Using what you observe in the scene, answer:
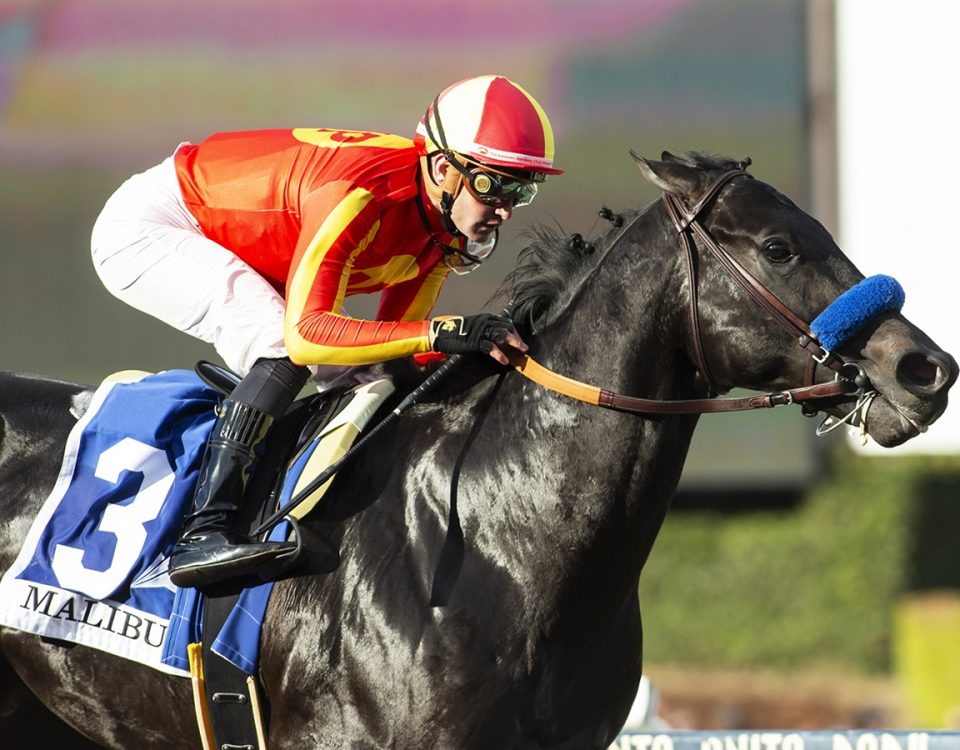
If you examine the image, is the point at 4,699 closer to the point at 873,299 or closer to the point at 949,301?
the point at 873,299

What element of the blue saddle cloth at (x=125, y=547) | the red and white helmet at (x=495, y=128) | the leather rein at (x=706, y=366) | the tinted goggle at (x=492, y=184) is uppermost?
the red and white helmet at (x=495, y=128)

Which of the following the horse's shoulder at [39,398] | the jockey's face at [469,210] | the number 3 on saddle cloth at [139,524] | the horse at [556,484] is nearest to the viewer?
the horse at [556,484]

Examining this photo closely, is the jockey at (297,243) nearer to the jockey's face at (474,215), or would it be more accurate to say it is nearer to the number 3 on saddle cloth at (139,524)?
the jockey's face at (474,215)

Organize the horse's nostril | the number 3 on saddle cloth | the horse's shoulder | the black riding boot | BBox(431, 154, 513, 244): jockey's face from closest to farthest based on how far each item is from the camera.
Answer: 1. the horse's nostril
2. the black riding boot
3. the number 3 on saddle cloth
4. BBox(431, 154, 513, 244): jockey's face
5. the horse's shoulder

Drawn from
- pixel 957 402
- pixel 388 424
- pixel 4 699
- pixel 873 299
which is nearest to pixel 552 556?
pixel 388 424

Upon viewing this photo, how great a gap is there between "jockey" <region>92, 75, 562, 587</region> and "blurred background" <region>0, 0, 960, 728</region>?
6378 millimetres

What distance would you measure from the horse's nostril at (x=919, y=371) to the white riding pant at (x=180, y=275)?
149cm

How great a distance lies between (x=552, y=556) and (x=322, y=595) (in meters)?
0.56

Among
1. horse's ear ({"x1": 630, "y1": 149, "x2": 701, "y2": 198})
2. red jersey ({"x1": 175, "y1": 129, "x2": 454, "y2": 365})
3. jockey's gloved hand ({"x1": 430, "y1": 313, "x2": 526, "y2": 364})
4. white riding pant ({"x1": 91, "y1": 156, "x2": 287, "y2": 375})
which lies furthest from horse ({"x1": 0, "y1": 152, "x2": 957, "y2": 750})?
white riding pant ({"x1": 91, "y1": 156, "x2": 287, "y2": 375})

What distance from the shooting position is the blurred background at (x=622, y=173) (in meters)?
10.4

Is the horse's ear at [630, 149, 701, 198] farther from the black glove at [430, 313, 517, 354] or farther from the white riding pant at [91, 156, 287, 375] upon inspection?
the white riding pant at [91, 156, 287, 375]

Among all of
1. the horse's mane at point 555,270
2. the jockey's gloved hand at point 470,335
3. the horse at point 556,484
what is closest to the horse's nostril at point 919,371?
the horse at point 556,484

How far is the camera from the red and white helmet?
3.46 meters

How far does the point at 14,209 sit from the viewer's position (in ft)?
34.7
